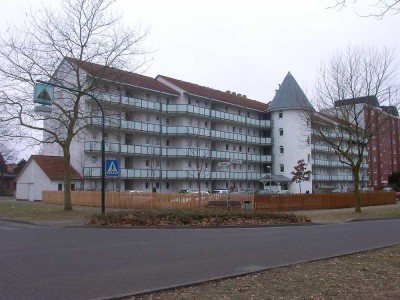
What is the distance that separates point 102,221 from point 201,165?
40362 millimetres

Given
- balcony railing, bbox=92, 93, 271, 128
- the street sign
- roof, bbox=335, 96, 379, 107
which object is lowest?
the street sign

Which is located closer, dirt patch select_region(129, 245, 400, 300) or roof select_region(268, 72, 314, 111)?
dirt patch select_region(129, 245, 400, 300)

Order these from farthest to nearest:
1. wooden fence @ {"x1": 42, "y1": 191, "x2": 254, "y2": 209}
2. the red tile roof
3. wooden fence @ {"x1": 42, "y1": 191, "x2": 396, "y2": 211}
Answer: the red tile roof < wooden fence @ {"x1": 42, "y1": 191, "x2": 396, "y2": 211} < wooden fence @ {"x1": 42, "y1": 191, "x2": 254, "y2": 209}

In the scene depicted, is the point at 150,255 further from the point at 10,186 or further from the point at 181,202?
the point at 10,186

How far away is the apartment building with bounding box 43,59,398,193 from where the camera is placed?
53.7m

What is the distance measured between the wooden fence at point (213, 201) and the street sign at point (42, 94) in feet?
44.4

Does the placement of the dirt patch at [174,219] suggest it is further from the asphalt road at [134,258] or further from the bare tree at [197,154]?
the bare tree at [197,154]

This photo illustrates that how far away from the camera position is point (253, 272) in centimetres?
897

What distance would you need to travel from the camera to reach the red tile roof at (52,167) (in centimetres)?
5106

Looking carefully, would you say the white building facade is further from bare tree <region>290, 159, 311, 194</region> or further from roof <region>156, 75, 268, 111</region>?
bare tree <region>290, 159, 311, 194</region>

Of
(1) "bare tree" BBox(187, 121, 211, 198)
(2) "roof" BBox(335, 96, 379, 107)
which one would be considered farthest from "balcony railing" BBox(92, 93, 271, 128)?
(2) "roof" BBox(335, 96, 379, 107)

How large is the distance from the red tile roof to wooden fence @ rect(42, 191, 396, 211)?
5.02 meters

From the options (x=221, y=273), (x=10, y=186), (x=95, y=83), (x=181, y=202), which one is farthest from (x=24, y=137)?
(x=10, y=186)

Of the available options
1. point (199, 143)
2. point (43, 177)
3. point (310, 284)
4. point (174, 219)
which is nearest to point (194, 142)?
point (199, 143)
